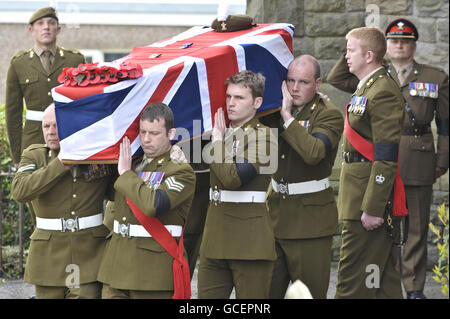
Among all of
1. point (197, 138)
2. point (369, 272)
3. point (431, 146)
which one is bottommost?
point (369, 272)

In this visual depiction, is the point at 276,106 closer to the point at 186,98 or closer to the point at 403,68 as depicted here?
the point at 186,98

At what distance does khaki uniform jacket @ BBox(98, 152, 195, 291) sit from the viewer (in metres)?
4.04

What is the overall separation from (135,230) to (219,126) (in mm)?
748

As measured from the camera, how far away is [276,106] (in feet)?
15.8

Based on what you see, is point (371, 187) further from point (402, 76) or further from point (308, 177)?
point (402, 76)

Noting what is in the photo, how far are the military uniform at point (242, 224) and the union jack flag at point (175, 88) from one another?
239mm

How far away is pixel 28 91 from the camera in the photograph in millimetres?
6066

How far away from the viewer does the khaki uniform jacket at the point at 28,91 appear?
19.8 ft

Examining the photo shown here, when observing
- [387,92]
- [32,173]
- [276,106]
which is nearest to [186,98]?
[276,106]

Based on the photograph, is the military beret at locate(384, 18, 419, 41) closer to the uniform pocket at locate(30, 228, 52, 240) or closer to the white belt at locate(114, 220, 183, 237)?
the white belt at locate(114, 220, 183, 237)

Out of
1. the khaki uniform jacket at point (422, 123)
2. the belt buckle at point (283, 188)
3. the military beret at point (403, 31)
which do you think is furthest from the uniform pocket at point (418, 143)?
the belt buckle at point (283, 188)

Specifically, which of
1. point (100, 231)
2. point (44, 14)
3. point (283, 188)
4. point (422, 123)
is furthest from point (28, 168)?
point (422, 123)
